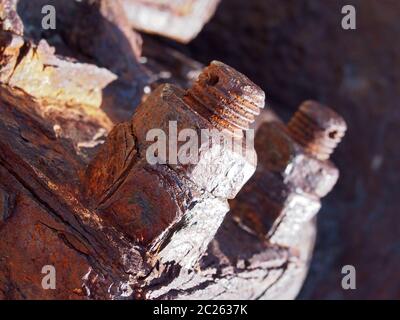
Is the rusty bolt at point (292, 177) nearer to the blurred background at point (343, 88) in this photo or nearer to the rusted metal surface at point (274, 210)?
the rusted metal surface at point (274, 210)

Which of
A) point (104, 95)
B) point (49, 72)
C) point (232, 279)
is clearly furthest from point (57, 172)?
point (232, 279)

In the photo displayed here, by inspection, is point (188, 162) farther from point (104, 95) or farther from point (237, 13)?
point (237, 13)

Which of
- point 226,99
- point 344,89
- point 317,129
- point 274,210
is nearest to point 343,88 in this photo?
point 344,89

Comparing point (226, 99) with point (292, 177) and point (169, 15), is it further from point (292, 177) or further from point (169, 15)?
point (169, 15)

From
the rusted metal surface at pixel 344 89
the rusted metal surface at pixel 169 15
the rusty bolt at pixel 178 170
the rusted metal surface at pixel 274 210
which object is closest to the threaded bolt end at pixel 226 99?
the rusty bolt at pixel 178 170
